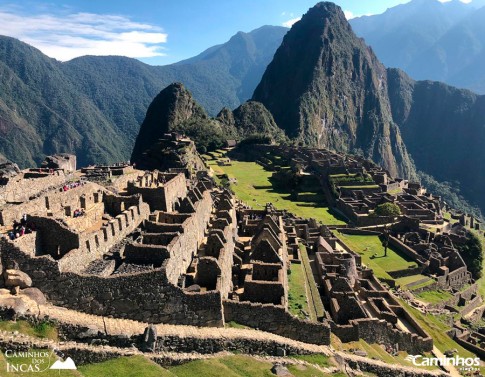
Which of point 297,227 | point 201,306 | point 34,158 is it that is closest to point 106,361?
point 201,306

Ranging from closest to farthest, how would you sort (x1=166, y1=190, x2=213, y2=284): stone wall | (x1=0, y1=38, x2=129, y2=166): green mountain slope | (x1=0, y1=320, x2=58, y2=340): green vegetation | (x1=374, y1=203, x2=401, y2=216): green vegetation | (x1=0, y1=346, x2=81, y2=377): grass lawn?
(x1=0, y1=346, x2=81, y2=377): grass lawn
(x1=0, y1=320, x2=58, y2=340): green vegetation
(x1=166, y1=190, x2=213, y2=284): stone wall
(x1=374, y1=203, x2=401, y2=216): green vegetation
(x1=0, y1=38, x2=129, y2=166): green mountain slope

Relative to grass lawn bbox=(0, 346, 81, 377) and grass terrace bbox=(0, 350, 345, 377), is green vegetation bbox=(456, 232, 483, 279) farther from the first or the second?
grass lawn bbox=(0, 346, 81, 377)

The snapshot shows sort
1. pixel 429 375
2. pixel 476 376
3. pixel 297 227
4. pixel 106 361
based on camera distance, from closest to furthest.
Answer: pixel 106 361 < pixel 429 375 < pixel 476 376 < pixel 297 227

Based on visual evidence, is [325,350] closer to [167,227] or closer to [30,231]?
[167,227]

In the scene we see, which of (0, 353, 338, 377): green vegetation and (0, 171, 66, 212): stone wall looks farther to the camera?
(0, 171, 66, 212): stone wall

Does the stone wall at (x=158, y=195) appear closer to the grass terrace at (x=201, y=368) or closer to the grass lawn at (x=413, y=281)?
the grass terrace at (x=201, y=368)

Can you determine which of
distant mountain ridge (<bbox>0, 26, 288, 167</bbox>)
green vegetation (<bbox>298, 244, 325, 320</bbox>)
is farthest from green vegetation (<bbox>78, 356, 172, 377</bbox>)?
distant mountain ridge (<bbox>0, 26, 288, 167</bbox>)
